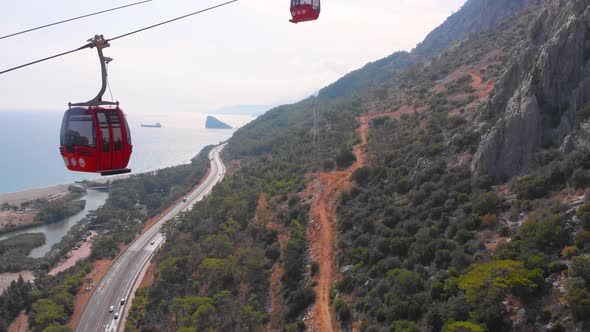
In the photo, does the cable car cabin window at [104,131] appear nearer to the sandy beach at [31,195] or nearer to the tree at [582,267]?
the tree at [582,267]

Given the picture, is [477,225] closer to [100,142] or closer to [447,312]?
[447,312]

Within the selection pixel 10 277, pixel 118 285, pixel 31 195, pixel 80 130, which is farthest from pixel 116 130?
pixel 31 195

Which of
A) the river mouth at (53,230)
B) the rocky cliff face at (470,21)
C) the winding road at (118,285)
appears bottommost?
the river mouth at (53,230)

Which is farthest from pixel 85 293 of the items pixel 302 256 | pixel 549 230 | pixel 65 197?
pixel 65 197

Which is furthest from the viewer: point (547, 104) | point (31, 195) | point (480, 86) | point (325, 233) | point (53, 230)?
point (31, 195)

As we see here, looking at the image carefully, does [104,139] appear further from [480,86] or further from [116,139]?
[480,86]

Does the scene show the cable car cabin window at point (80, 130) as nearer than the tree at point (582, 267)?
Yes

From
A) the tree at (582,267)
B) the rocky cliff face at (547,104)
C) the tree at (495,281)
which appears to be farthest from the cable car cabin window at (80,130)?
the rocky cliff face at (547,104)

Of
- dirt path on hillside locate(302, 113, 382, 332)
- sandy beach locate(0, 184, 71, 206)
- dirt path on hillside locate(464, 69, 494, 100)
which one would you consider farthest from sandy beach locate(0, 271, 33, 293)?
dirt path on hillside locate(464, 69, 494, 100)
